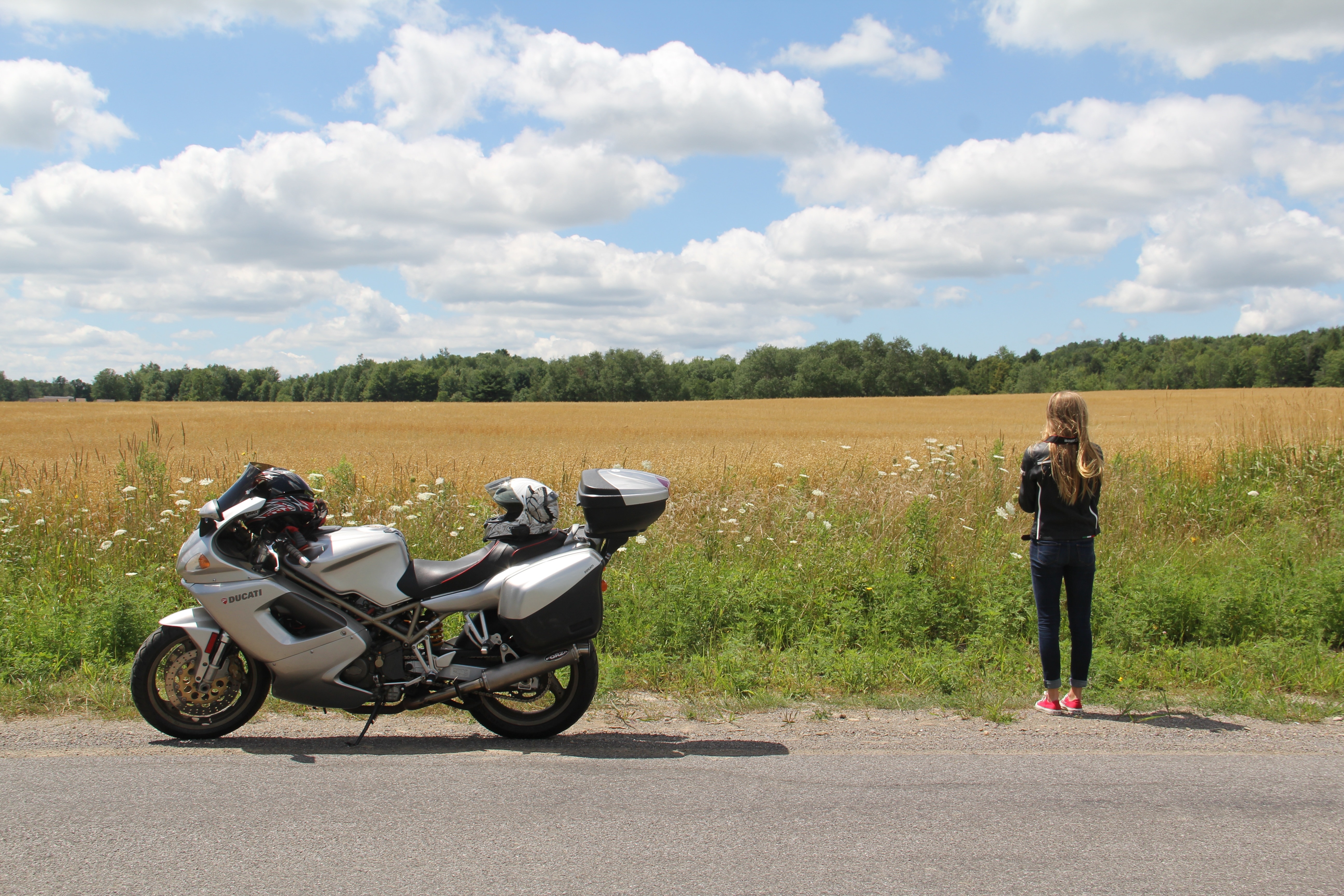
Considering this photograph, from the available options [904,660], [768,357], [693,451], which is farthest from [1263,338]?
[904,660]

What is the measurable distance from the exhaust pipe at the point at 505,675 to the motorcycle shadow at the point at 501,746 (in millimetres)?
234

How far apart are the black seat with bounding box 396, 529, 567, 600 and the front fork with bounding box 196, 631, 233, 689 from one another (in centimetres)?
98

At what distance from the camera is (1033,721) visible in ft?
16.3

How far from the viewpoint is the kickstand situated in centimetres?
443

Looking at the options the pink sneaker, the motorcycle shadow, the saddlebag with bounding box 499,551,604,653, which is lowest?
the pink sneaker

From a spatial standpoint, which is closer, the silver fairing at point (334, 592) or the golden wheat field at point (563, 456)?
the silver fairing at point (334, 592)

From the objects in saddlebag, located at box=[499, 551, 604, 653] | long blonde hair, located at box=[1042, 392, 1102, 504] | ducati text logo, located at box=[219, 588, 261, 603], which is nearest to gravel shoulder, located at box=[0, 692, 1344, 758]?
saddlebag, located at box=[499, 551, 604, 653]

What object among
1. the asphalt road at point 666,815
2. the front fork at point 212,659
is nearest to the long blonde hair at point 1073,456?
the asphalt road at point 666,815

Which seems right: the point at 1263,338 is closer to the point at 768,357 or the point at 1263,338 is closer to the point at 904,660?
the point at 768,357

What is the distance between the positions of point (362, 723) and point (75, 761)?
4.44 ft

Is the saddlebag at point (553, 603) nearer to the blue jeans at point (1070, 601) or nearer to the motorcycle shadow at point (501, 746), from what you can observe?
the motorcycle shadow at point (501, 746)

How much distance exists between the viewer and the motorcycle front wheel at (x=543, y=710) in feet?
15.4

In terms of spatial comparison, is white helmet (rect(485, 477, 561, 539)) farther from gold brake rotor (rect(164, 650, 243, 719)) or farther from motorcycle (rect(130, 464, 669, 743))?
gold brake rotor (rect(164, 650, 243, 719))

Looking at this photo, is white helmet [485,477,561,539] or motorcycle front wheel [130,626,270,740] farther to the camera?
white helmet [485,477,561,539]
